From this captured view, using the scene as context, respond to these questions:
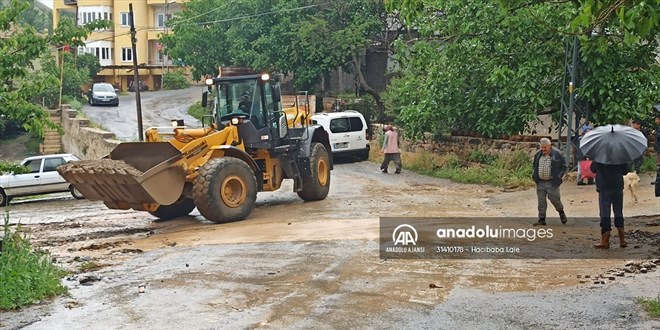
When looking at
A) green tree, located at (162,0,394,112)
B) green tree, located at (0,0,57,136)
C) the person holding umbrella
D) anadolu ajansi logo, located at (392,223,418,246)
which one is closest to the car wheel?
green tree, located at (162,0,394,112)

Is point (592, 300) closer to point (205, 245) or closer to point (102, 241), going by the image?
point (205, 245)

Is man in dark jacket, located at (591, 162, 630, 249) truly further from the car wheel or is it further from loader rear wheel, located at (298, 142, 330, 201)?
the car wheel

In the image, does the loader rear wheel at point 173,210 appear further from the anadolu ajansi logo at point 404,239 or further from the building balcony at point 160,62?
the building balcony at point 160,62

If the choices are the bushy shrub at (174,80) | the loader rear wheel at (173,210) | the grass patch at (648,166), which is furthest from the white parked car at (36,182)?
the bushy shrub at (174,80)

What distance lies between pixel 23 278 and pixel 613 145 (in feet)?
27.7

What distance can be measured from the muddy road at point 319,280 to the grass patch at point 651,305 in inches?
4.8

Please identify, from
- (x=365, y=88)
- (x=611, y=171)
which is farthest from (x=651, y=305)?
(x=365, y=88)

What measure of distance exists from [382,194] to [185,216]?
5.13 m

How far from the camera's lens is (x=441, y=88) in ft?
87.9

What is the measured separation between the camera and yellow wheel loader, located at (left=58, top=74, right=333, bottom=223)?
58.2ft

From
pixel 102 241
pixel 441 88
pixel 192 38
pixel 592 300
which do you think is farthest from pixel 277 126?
pixel 192 38

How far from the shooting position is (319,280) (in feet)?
38.6

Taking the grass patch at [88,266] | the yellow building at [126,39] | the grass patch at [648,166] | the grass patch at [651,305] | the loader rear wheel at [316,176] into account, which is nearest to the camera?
the grass patch at [651,305]

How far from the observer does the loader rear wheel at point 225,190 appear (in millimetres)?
17938
